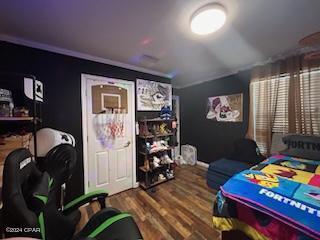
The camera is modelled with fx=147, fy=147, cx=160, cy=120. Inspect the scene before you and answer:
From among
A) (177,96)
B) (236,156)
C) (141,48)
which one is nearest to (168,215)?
(236,156)

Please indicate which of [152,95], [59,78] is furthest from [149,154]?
[59,78]

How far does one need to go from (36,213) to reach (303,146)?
2.87 meters

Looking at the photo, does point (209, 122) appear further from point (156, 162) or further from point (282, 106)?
point (156, 162)

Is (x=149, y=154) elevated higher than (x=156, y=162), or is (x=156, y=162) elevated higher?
(x=149, y=154)

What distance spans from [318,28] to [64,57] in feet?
10.4

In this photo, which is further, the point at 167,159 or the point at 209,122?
the point at 209,122

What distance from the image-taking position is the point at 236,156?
2775 millimetres

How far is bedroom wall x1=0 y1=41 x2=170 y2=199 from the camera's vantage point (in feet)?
5.92

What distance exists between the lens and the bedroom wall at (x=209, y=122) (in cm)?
307

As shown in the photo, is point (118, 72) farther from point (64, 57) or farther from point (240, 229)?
point (240, 229)

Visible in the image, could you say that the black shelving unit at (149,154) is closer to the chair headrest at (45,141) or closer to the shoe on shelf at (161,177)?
the shoe on shelf at (161,177)

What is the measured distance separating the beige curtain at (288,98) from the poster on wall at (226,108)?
0.31m

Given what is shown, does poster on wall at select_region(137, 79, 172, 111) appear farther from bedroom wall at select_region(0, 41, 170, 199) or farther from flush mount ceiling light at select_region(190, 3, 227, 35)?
flush mount ceiling light at select_region(190, 3, 227, 35)

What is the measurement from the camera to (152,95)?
122 inches
